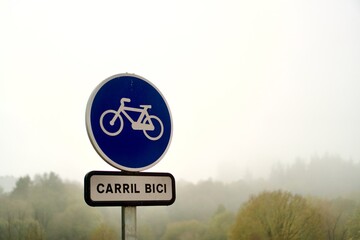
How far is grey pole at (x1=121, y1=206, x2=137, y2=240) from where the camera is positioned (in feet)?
1.84

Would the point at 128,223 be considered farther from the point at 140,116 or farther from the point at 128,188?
the point at 140,116

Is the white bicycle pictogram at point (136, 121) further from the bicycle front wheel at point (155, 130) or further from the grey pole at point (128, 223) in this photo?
the grey pole at point (128, 223)

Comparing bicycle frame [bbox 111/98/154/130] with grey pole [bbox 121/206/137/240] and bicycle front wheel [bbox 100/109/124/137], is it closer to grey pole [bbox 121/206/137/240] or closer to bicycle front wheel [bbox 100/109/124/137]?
bicycle front wheel [bbox 100/109/124/137]

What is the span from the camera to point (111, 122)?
21.6 inches

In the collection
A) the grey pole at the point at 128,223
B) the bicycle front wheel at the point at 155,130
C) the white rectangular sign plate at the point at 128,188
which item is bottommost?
the grey pole at the point at 128,223

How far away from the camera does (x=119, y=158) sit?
0.55 metres

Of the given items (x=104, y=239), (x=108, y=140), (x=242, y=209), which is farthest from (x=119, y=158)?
(x=242, y=209)

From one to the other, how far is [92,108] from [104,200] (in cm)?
13

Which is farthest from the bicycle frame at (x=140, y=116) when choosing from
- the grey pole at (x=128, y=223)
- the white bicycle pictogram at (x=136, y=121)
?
the grey pole at (x=128, y=223)

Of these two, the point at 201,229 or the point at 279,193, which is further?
the point at 279,193

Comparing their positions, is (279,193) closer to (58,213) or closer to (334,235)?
(334,235)

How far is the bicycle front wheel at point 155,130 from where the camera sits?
1.92 feet

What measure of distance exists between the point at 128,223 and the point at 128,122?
0.15 m

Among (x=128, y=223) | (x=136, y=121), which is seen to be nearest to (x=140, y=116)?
(x=136, y=121)
